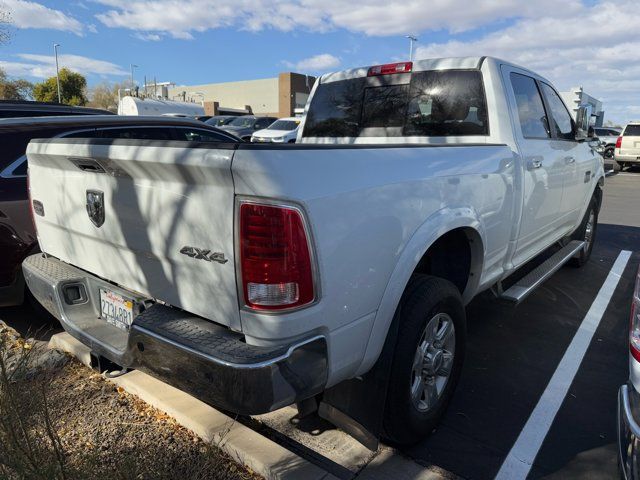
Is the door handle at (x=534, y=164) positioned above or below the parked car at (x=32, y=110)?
below

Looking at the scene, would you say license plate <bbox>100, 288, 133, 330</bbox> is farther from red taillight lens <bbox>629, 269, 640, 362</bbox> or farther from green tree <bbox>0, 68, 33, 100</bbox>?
green tree <bbox>0, 68, 33, 100</bbox>

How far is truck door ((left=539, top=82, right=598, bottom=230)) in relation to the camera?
4328 mm

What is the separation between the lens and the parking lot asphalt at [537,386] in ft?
8.60

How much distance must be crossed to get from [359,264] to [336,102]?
2588 millimetres

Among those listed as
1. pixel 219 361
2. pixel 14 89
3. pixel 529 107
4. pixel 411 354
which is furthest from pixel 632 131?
pixel 14 89

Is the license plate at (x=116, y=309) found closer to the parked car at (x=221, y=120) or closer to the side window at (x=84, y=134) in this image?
the side window at (x=84, y=134)

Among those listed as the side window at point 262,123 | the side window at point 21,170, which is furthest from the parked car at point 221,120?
the side window at point 21,170

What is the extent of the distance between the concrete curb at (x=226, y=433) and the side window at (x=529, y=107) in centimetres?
277

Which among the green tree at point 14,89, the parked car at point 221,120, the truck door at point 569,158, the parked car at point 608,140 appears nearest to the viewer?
the truck door at point 569,158

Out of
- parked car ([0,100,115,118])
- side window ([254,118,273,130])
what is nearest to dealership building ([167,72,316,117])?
side window ([254,118,273,130])

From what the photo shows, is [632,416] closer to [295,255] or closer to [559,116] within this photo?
[295,255]

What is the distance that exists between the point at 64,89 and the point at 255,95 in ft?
76.7

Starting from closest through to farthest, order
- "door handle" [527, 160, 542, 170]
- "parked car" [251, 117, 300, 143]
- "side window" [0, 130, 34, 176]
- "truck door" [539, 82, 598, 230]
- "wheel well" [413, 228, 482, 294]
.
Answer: "wheel well" [413, 228, 482, 294]
"door handle" [527, 160, 542, 170]
"side window" [0, 130, 34, 176]
"truck door" [539, 82, 598, 230]
"parked car" [251, 117, 300, 143]

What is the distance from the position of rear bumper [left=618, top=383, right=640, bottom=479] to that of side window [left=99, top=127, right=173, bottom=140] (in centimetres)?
404
